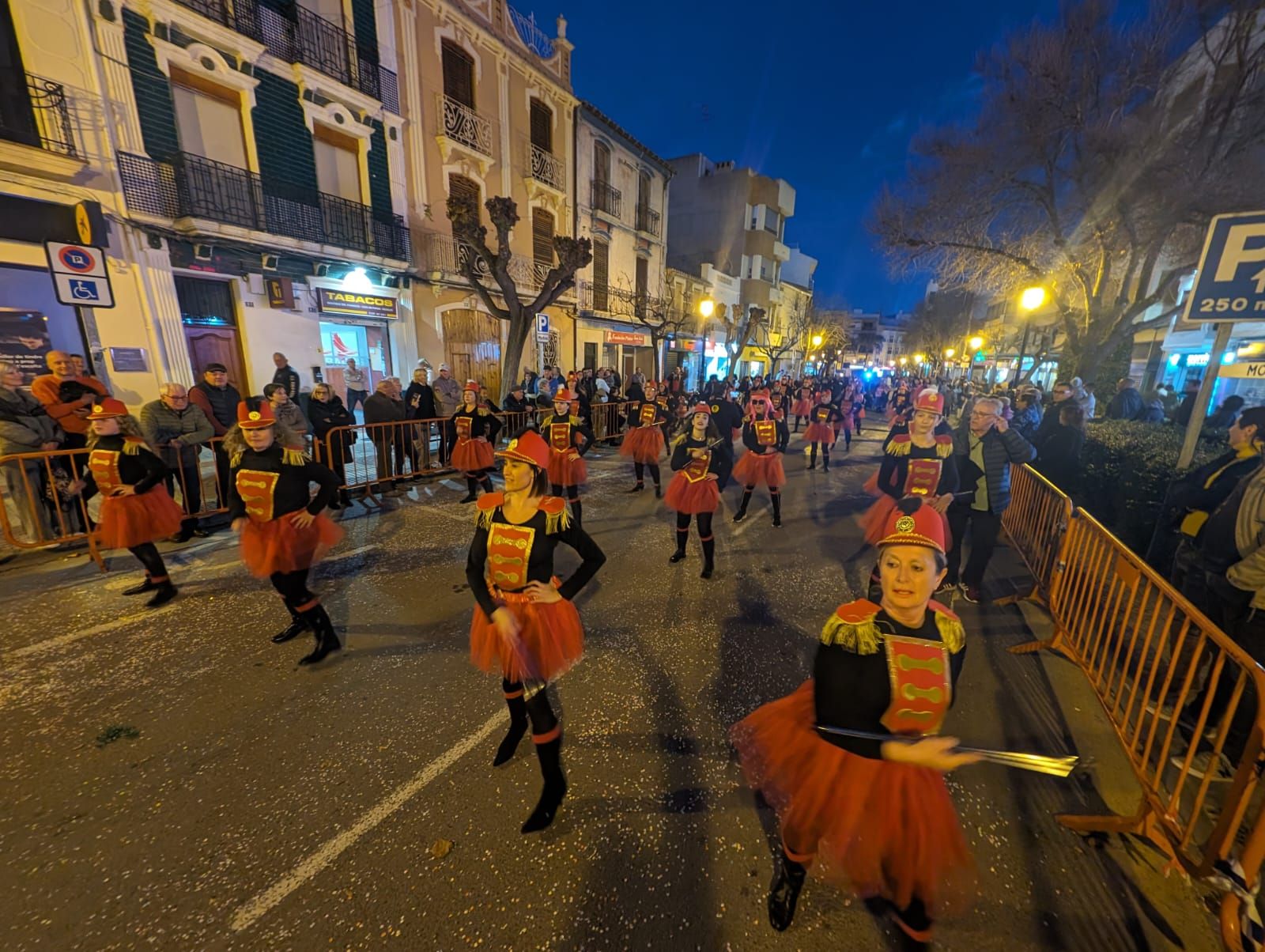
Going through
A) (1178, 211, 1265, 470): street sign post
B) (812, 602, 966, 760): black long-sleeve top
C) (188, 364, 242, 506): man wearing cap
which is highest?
(1178, 211, 1265, 470): street sign post

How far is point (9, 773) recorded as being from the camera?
3.04 m

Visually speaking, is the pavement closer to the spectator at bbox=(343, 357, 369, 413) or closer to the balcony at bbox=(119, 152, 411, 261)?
the spectator at bbox=(343, 357, 369, 413)

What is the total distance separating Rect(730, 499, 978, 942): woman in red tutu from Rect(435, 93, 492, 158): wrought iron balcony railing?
1945cm

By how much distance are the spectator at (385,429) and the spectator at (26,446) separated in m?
3.69

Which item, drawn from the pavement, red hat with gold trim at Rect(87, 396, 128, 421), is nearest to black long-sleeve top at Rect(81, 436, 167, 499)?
red hat with gold trim at Rect(87, 396, 128, 421)

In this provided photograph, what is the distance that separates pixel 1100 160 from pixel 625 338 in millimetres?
18340

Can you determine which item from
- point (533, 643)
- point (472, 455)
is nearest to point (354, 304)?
point (472, 455)

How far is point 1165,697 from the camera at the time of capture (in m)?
3.23

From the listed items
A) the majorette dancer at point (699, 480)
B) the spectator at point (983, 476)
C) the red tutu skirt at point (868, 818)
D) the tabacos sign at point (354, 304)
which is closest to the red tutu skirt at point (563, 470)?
the majorette dancer at point (699, 480)

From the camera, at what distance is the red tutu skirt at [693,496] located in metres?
5.96

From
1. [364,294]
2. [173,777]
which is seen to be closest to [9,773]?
[173,777]

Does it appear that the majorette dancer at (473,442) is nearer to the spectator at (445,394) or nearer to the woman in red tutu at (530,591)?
the spectator at (445,394)

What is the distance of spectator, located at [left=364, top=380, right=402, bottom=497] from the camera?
356 inches

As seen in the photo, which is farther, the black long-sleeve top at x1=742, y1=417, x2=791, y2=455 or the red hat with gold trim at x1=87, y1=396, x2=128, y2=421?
the black long-sleeve top at x1=742, y1=417, x2=791, y2=455
